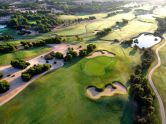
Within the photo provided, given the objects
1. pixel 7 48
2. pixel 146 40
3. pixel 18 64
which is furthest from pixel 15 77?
pixel 146 40

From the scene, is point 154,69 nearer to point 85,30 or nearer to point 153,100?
point 153,100

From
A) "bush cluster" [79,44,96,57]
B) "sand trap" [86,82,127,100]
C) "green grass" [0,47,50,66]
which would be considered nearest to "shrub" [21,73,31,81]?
"green grass" [0,47,50,66]

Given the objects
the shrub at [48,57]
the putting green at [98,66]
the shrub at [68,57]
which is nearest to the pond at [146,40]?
the putting green at [98,66]

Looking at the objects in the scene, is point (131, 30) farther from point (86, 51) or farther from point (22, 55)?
point (22, 55)

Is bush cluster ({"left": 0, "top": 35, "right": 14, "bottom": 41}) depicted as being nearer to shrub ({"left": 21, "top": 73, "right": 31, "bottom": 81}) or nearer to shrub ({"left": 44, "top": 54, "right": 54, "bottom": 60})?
shrub ({"left": 44, "top": 54, "right": 54, "bottom": 60})

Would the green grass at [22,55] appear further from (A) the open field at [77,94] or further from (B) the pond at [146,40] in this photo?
(B) the pond at [146,40]

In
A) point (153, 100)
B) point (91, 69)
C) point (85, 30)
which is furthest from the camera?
point (85, 30)

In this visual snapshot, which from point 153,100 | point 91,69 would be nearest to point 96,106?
point 153,100
